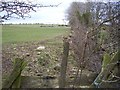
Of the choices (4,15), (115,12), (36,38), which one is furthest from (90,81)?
(36,38)

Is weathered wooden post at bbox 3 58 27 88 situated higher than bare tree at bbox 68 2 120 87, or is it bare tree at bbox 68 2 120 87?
bare tree at bbox 68 2 120 87

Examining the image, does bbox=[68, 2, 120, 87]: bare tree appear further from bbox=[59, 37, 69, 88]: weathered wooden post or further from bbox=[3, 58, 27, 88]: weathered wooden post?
bbox=[3, 58, 27, 88]: weathered wooden post

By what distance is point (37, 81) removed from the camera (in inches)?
96.9

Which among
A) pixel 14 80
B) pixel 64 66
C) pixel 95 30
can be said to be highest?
pixel 95 30

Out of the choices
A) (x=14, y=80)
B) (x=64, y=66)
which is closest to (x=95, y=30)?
(x=64, y=66)

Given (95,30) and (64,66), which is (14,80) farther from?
(95,30)

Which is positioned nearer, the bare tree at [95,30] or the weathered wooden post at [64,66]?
the bare tree at [95,30]

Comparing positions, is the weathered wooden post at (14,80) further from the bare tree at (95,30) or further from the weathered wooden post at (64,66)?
the bare tree at (95,30)

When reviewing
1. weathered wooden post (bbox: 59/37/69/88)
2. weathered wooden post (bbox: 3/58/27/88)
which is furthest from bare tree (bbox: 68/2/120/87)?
weathered wooden post (bbox: 3/58/27/88)

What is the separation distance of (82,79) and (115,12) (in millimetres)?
703

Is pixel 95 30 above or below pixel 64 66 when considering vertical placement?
above

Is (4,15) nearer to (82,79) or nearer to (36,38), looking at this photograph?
(82,79)

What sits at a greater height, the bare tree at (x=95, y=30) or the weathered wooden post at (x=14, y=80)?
the bare tree at (x=95, y=30)

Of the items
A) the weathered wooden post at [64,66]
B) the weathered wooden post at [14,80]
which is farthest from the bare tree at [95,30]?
the weathered wooden post at [14,80]
